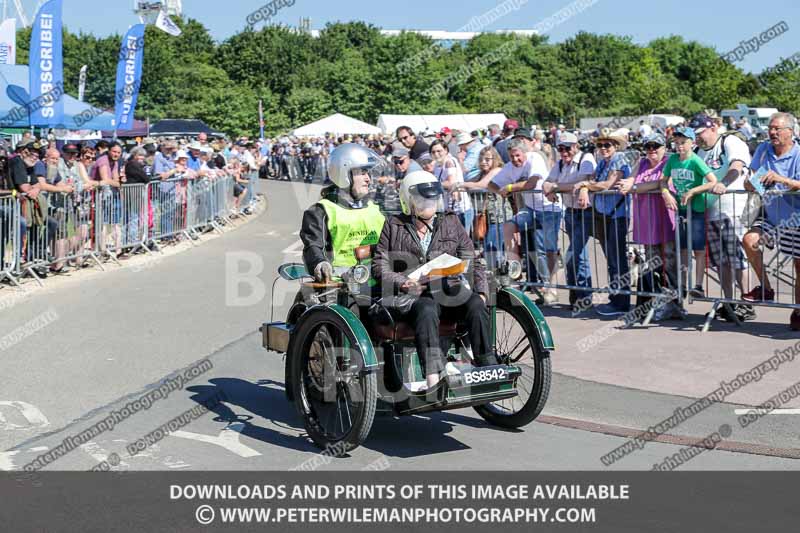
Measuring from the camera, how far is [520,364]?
273 inches

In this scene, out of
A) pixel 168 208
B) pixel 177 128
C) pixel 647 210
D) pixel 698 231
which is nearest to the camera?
pixel 698 231

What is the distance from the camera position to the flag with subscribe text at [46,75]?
21.3 meters

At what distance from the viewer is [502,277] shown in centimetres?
689

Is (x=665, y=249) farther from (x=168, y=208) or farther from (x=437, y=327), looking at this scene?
(x=168, y=208)

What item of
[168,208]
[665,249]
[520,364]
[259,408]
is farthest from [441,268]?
[168,208]

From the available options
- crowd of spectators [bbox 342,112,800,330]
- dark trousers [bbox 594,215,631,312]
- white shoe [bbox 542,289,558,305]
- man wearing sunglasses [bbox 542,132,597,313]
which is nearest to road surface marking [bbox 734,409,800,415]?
crowd of spectators [bbox 342,112,800,330]

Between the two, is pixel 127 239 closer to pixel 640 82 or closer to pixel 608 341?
pixel 608 341

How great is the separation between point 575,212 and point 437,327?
18.8ft

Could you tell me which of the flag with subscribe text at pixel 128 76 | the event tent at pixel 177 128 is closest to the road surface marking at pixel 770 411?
the flag with subscribe text at pixel 128 76

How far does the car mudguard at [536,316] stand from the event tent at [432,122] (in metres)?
45.2

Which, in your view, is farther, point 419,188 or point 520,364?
Answer: point 520,364

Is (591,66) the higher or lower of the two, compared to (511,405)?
higher
